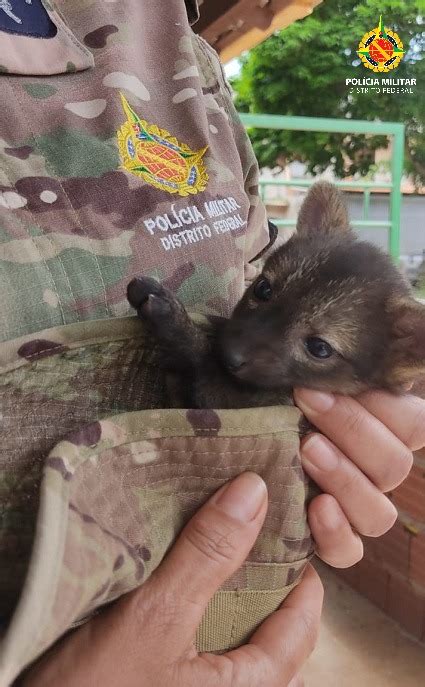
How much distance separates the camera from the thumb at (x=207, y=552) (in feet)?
3.09

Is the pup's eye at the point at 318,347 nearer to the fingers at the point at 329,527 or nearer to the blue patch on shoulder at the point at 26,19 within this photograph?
the fingers at the point at 329,527

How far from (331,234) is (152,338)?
596 mm

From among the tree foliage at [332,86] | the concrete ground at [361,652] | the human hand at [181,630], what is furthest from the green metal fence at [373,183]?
the human hand at [181,630]

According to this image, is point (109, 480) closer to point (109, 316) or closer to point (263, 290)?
point (109, 316)

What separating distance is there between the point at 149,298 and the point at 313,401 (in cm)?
39

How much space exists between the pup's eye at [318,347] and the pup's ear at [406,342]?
141 mm

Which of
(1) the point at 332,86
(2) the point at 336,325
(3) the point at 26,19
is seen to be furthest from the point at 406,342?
(1) the point at 332,86

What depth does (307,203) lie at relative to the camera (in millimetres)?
1610

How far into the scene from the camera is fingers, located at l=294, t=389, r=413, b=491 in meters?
1.21

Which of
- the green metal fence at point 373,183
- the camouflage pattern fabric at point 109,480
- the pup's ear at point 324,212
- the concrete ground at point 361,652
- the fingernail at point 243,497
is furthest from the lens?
the green metal fence at point 373,183

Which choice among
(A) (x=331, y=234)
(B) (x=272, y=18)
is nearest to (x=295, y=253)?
(A) (x=331, y=234)

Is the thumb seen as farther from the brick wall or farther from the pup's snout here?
the brick wall

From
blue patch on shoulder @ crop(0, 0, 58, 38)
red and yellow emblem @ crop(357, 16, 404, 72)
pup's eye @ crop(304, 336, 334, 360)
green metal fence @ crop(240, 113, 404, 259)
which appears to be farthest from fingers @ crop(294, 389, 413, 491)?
red and yellow emblem @ crop(357, 16, 404, 72)

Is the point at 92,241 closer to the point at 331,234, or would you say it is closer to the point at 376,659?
the point at 331,234
